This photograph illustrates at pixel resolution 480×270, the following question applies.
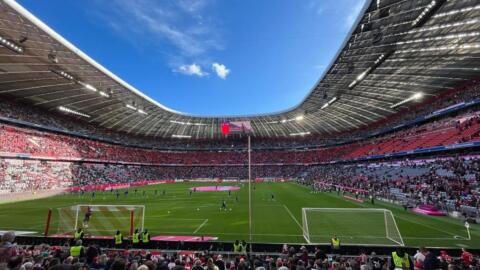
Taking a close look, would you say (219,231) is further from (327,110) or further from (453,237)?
(327,110)

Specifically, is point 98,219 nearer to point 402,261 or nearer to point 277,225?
point 277,225

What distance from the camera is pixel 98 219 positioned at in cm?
2241

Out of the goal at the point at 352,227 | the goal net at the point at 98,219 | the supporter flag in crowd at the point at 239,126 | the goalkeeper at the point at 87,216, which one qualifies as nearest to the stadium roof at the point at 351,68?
the supporter flag in crowd at the point at 239,126

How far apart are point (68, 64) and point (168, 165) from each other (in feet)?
188

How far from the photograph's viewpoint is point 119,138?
258 feet

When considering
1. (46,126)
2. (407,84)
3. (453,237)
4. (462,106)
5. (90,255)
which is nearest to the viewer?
(90,255)

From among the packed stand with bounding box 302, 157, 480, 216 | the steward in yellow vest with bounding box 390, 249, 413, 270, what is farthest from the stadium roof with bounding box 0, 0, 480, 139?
the steward in yellow vest with bounding box 390, 249, 413, 270

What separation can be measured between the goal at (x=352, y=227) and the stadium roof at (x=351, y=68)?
54.3 ft

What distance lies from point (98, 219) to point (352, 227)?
20530mm

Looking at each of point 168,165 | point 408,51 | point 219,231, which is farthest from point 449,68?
point 168,165

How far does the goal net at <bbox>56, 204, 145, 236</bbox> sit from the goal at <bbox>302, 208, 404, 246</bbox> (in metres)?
11.9

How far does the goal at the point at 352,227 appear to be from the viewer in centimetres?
1661

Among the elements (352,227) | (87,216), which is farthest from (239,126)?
(87,216)

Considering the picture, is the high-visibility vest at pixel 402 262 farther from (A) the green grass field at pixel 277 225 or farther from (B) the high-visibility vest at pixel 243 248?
(A) the green grass field at pixel 277 225
